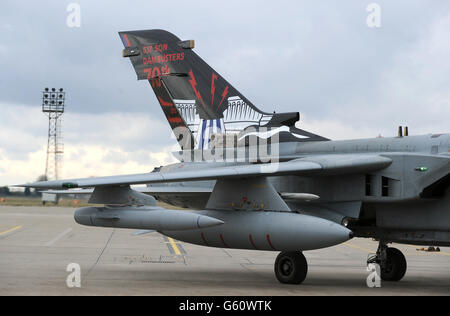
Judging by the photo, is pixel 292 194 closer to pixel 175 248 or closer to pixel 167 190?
pixel 167 190

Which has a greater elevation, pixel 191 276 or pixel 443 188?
pixel 443 188

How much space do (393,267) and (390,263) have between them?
128mm

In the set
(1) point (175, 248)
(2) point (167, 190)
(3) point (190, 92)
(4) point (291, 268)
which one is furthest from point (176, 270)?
(1) point (175, 248)

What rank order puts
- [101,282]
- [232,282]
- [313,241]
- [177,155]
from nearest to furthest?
[313,241], [101,282], [232,282], [177,155]

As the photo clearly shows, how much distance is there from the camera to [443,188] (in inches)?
464

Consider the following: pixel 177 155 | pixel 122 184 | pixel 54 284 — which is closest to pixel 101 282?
pixel 54 284

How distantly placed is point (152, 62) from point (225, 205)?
5214 millimetres

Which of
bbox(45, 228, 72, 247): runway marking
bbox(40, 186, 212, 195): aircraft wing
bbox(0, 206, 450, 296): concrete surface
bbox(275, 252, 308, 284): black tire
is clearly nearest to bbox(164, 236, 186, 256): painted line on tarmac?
bbox(0, 206, 450, 296): concrete surface

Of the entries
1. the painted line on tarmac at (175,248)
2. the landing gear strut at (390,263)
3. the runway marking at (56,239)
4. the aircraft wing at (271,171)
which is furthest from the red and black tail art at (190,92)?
the runway marking at (56,239)

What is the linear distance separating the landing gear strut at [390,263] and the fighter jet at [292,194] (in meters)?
0.02

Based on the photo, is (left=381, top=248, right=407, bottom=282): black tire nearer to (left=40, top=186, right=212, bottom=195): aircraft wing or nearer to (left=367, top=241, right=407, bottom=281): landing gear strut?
(left=367, top=241, right=407, bottom=281): landing gear strut

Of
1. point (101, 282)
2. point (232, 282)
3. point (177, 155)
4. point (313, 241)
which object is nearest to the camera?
point (313, 241)

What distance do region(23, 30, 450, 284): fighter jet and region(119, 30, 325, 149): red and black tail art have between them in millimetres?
150
